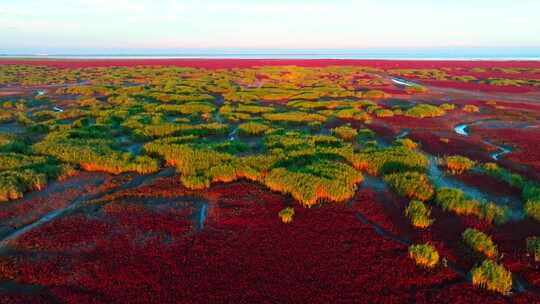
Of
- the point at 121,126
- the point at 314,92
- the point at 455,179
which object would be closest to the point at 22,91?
the point at 121,126

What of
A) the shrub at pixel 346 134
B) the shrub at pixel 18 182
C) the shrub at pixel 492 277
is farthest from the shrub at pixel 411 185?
the shrub at pixel 18 182

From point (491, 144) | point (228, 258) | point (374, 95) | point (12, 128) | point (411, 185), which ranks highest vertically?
point (374, 95)

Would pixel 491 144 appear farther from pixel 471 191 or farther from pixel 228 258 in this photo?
pixel 228 258

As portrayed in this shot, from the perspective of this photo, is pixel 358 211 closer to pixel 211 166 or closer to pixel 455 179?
pixel 455 179

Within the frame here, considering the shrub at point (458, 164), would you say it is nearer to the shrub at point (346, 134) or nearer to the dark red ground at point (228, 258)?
the dark red ground at point (228, 258)

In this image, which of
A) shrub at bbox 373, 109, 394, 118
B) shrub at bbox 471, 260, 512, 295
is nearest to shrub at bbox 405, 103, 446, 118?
shrub at bbox 373, 109, 394, 118

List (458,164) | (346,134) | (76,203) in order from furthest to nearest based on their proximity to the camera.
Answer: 1. (346,134)
2. (458,164)
3. (76,203)

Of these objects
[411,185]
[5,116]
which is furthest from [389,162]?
[5,116]

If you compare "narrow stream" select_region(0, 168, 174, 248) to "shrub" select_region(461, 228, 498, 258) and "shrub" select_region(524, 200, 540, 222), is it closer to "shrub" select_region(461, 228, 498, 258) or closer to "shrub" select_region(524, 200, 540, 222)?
"shrub" select_region(461, 228, 498, 258)
